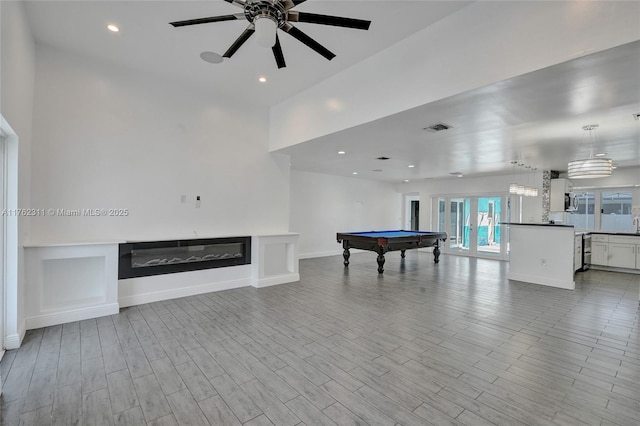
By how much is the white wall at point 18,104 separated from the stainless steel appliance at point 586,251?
34.9 ft

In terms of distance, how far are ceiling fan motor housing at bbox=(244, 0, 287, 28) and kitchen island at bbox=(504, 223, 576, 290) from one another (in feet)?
21.0

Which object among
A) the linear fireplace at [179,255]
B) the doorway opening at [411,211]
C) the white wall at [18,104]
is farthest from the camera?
the doorway opening at [411,211]

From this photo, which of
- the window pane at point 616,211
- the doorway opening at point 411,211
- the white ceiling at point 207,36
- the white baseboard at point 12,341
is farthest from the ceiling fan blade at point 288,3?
the doorway opening at point 411,211

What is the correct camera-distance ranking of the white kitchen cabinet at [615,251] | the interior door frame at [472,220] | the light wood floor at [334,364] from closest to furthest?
the light wood floor at [334,364]
the white kitchen cabinet at [615,251]
the interior door frame at [472,220]

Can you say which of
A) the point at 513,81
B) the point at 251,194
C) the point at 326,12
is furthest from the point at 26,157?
the point at 513,81

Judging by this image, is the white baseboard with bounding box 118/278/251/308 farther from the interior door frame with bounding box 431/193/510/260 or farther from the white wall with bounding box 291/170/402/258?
the interior door frame with bounding box 431/193/510/260

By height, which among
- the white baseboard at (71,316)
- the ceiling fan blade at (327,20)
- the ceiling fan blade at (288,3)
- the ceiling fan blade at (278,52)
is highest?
the ceiling fan blade at (288,3)

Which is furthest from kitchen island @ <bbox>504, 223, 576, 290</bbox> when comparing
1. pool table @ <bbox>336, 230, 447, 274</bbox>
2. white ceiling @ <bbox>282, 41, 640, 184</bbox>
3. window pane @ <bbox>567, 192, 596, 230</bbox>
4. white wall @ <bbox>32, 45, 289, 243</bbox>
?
white wall @ <bbox>32, 45, 289, 243</bbox>

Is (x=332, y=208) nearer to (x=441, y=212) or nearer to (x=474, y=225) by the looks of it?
(x=441, y=212)

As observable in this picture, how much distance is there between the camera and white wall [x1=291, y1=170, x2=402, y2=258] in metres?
8.97

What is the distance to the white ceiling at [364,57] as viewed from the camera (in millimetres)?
2834

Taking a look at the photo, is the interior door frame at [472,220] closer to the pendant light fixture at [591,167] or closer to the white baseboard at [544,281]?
the white baseboard at [544,281]

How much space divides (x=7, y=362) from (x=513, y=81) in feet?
17.2

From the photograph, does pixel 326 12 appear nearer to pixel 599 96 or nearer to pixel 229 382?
pixel 599 96
